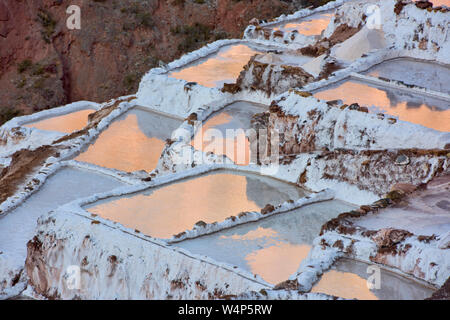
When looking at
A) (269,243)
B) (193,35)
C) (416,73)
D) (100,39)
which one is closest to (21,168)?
(269,243)

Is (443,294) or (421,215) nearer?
(443,294)

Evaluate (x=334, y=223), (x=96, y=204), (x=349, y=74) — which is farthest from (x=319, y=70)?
(x=334, y=223)

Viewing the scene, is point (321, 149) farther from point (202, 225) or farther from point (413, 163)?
point (202, 225)

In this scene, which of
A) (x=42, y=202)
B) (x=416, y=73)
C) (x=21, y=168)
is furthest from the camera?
(x=21, y=168)

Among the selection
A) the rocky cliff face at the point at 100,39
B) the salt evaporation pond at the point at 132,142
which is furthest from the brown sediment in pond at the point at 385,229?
the rocky cliff face at the point at 100,39

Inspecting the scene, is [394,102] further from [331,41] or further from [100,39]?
[100,39]

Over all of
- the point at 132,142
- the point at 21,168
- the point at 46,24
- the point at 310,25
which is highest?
the point at 310,25
